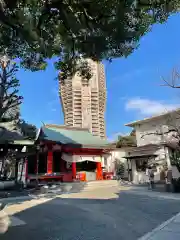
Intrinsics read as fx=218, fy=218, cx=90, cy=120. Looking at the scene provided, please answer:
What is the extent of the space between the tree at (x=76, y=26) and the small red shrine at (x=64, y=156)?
1424cm

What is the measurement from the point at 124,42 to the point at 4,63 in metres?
4.48

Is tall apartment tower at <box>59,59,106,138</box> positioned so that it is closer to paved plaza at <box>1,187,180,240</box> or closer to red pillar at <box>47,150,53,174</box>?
red pillar at <box>47,150,53,174</box>

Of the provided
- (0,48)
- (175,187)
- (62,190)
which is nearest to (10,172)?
(62,190)

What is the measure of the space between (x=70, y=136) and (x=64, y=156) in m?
3.39

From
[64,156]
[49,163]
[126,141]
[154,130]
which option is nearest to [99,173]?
[64,156]

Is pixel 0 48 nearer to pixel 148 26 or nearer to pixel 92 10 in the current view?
pixel 92 10

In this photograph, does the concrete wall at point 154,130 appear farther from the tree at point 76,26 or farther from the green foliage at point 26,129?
the tree at point 76,26

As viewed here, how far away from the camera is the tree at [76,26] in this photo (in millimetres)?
4895

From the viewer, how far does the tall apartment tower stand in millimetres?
36750

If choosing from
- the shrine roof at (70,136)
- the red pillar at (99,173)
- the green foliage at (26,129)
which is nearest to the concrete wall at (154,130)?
the shrine roof at (70,136)

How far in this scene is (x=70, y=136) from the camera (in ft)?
84.0

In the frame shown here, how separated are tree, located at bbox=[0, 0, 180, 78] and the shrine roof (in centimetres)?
1424

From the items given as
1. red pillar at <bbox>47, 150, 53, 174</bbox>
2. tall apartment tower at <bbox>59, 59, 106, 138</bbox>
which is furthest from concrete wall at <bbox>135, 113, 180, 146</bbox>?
tall apartment tower at <bbox>59, 59, 106, 138</bbox>

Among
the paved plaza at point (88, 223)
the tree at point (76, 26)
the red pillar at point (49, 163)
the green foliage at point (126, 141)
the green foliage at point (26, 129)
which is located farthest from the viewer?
the green foliage at point (126, 141)
